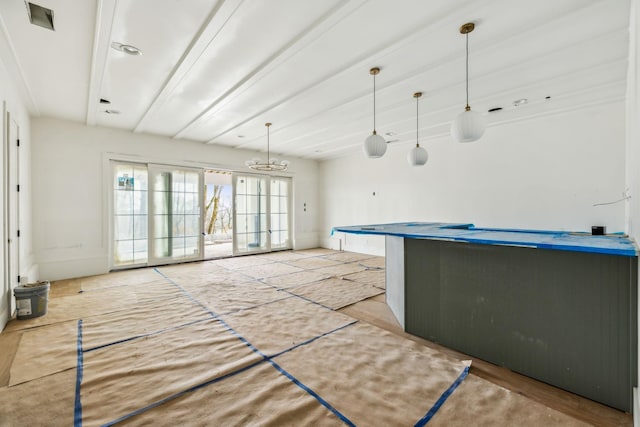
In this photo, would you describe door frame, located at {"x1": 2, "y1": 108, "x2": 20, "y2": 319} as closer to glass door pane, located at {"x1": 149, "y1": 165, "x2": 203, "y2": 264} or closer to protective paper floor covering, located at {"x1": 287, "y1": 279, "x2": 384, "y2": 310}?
glass door pane, located at {"x1": 149, "y1": 165, "x2": 203, "y2": 264}

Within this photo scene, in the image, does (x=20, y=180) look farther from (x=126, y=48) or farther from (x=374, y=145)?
(x=374, y=145)

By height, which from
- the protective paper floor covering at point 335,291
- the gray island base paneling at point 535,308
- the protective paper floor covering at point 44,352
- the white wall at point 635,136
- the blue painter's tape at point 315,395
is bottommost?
the protective paper floor covering at point 44,352

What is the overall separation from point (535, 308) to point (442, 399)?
96cm

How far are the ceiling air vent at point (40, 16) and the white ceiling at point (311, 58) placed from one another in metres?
0.06

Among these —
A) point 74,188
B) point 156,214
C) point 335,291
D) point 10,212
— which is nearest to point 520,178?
point 335,291

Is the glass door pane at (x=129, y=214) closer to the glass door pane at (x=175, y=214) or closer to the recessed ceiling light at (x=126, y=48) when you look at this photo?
the glass door pane at (x=175, y=214)

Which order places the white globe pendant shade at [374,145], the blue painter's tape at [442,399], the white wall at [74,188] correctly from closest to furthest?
1. the blue painter's tape at [442,399]
2. the white globe pendant shade at [374,145]
3. the white wall at [74,188]

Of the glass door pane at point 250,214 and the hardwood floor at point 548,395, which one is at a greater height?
the glass door pane at point 250,214

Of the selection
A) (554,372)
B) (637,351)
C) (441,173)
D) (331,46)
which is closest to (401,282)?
(554,372)

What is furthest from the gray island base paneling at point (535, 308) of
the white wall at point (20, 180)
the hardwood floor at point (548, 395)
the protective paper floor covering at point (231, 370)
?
the white wall at point (20, 180)

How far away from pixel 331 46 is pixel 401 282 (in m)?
2.55

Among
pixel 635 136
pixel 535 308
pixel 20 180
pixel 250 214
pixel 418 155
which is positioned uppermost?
pixel 418 155

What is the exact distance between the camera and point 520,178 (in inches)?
206

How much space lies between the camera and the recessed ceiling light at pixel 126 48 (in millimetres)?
2830
